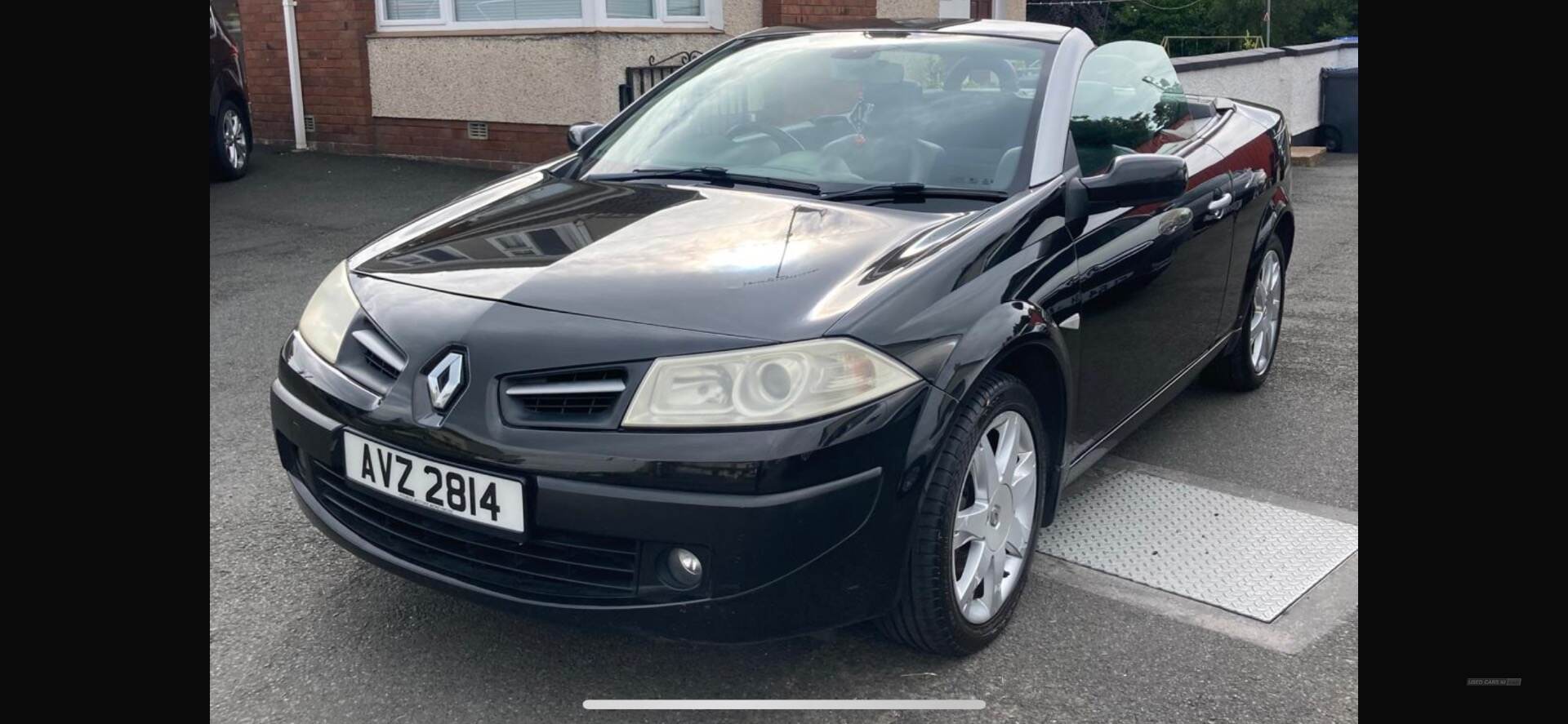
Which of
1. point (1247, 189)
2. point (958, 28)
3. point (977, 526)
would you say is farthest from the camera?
point (1247, 189)

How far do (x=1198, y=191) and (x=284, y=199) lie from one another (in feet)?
26.1

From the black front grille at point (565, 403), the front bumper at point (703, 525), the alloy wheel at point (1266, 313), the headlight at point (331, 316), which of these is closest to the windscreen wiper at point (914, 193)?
the front bumper at point (703, 525)

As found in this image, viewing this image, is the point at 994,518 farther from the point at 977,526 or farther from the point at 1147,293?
the point at 1147,293

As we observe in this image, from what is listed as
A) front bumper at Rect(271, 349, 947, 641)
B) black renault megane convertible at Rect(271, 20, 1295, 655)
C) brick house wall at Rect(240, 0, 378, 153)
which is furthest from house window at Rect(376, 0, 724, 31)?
front bumper at Rect(271, 349, 947, 641)

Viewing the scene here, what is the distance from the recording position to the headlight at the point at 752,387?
102 inches

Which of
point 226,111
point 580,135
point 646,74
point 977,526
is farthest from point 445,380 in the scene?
point 226,111

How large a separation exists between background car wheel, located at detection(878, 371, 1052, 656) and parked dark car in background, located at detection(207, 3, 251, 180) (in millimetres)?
9236

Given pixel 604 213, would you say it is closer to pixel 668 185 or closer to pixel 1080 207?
pixel 668 185

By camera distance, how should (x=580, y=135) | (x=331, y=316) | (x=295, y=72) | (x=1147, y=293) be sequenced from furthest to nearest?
1. (x=295, y=72)
2. (x=580, y=135)
3. (x=1147, y=293)
4. (x=331, y=316)

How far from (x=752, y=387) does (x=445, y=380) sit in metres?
0.63

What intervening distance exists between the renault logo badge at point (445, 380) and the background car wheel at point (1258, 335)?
3.14m

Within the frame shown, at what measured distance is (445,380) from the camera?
2725 mm
